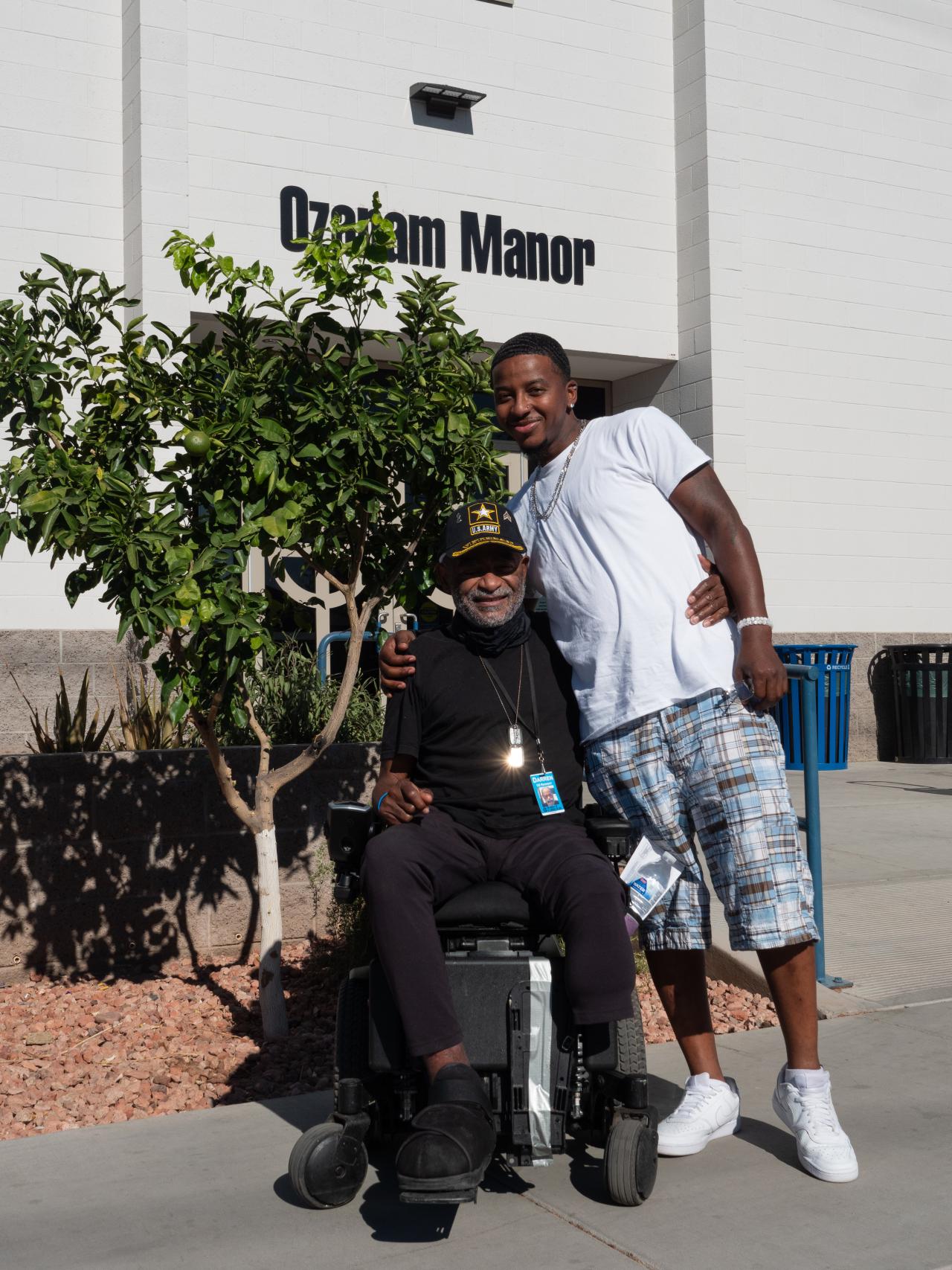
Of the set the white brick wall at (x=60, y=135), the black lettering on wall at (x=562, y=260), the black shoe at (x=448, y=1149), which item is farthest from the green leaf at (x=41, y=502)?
the black lettering on wall at (x=562, y=260)

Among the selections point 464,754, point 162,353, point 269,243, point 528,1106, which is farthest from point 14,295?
point 528,1106

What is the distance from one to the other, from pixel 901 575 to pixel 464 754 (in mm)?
10264

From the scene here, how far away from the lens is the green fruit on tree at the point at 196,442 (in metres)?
4.08

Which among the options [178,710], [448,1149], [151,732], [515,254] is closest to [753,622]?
[448,1149]

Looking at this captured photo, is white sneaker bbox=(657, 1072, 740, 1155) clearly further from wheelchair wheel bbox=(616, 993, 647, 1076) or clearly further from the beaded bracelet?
the beaded bracelet

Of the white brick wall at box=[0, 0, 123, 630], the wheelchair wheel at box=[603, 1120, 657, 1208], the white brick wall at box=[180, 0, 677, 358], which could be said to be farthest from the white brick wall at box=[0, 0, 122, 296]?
the wheelchair wheel at box=[603, 1120, 657, 1208]

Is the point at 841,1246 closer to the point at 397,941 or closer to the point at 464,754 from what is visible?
the point at 397,941

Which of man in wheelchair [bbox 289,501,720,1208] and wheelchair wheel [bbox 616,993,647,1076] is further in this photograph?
wheelchair wheel [bbox 616,993,647,1076]

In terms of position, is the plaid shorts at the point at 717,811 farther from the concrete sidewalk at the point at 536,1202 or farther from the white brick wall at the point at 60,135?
the white brick wall at the point at 60,135

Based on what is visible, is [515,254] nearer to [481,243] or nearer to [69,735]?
[481,243]

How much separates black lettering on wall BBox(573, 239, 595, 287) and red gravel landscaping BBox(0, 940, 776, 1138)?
736 centimetres

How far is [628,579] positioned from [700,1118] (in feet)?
4.62

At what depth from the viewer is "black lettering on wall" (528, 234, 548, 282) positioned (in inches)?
437

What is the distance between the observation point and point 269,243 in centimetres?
1004
